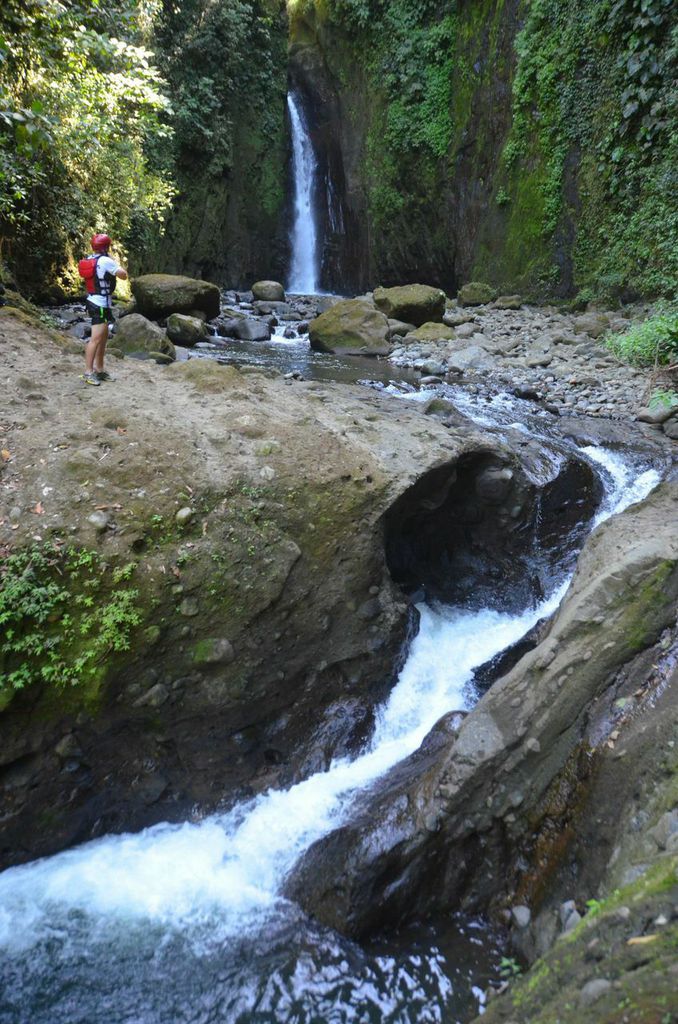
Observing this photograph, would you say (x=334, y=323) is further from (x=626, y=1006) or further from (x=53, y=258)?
(x=626, y=1006)

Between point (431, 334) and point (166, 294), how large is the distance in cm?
597

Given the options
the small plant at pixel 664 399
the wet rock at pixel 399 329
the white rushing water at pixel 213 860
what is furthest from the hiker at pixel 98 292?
the wet rock at pixel 399 329

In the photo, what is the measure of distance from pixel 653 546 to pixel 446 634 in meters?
2.19

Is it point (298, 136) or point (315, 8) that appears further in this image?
point (298, 136)

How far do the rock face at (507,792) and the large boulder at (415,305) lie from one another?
40.5ft

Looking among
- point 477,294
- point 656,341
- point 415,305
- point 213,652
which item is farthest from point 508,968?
point 477,294

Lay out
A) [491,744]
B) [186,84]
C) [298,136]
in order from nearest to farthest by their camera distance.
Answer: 1. [491,744]
2. [186,84]
3. [298,136]

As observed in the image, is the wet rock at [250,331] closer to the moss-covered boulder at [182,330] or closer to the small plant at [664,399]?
the moss-covered boulder at [182,330]

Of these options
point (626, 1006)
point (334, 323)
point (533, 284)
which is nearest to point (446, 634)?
point (626, 1006)

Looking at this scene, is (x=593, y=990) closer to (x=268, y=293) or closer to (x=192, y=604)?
(x=192, y=604)

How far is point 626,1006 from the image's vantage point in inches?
59.3

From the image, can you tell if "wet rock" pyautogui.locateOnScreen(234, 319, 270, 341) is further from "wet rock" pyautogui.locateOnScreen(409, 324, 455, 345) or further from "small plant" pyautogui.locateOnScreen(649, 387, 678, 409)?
"small plant" pyautogui.locateOnScreen(649, 387, 678, 409)

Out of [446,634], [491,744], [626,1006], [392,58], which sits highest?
[392,58]

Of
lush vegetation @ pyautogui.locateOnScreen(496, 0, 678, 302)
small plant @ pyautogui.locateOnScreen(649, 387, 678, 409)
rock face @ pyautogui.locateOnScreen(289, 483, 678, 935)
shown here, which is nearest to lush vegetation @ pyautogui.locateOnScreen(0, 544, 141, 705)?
rock face @ pyautogui.locateOnScreen(289, 483, 678, 935)
